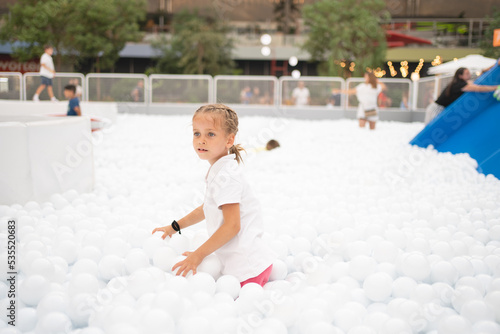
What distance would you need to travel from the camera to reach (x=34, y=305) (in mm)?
1678

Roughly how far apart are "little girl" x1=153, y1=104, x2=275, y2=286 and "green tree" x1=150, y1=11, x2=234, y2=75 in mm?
17857

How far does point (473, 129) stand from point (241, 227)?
12.7ft

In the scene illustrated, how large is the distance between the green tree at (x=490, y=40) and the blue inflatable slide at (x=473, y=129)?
41.0 feet

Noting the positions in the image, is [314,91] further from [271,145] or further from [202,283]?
[202,283]

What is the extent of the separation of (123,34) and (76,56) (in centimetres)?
236

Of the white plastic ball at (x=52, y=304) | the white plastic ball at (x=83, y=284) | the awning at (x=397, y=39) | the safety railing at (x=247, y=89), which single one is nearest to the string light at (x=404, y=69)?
the awning at (x=397, y=39)

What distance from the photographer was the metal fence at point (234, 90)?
1216 cm

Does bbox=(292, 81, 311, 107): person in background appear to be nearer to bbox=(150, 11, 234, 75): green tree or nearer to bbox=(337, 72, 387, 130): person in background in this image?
bbox=(337, 72, 387, 130): person in background

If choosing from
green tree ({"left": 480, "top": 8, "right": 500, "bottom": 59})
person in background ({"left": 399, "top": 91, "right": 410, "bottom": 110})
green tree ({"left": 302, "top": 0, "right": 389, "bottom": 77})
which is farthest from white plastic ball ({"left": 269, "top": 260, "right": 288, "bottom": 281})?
green tree ({"left": 480, "top": 8, "right": 500, "bottom": 59})

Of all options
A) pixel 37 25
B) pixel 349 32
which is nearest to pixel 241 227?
pixel 349 32

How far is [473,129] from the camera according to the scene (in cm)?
477

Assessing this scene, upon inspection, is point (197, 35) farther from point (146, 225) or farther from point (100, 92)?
point (146, 225)

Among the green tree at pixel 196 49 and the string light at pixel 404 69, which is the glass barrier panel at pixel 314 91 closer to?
the green tree at pixel 196 49

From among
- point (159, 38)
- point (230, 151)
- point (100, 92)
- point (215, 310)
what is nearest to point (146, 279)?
point (215, 310)
